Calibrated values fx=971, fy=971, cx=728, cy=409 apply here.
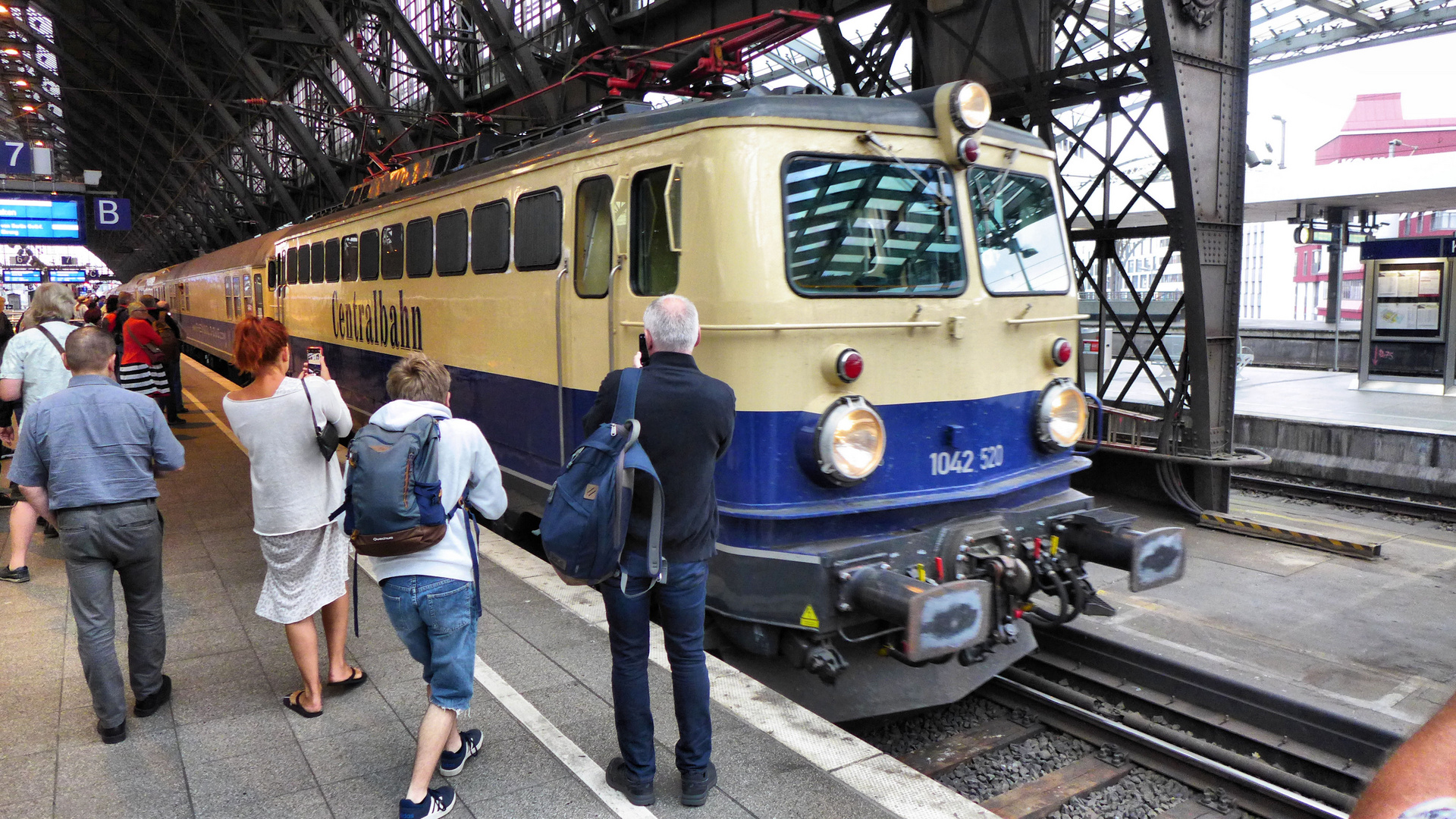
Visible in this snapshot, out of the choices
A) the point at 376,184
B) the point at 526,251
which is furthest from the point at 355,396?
the point at 526,251

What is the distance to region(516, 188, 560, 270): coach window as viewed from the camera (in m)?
5.73

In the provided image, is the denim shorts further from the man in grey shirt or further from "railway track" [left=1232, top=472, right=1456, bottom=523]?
"railway track" [left=1232, top=472, right=1456, bottom=523]

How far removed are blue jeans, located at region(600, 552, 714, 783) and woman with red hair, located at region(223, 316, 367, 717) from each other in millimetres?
1478

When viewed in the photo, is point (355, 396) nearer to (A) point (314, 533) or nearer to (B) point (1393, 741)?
(A) point (314, 533)

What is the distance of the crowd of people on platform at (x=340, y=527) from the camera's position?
3227 millimetres

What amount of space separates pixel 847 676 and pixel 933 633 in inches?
36.0

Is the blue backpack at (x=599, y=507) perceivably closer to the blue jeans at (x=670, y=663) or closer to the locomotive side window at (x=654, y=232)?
the blue jeans at (x=670, y=663)

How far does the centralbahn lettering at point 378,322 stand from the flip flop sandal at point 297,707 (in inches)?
165

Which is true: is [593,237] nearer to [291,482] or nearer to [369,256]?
[291,482]

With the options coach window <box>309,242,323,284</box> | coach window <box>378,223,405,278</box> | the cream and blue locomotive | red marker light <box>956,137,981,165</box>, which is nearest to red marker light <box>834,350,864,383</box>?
the cream and blue locomotive

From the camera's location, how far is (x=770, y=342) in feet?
14.4

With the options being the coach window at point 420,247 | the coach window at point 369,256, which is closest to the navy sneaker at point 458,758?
the coach window at point 420,247

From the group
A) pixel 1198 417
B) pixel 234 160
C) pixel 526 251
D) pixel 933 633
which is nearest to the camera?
pixel 933 633

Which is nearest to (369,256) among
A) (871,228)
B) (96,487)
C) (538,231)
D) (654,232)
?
(538,231)
